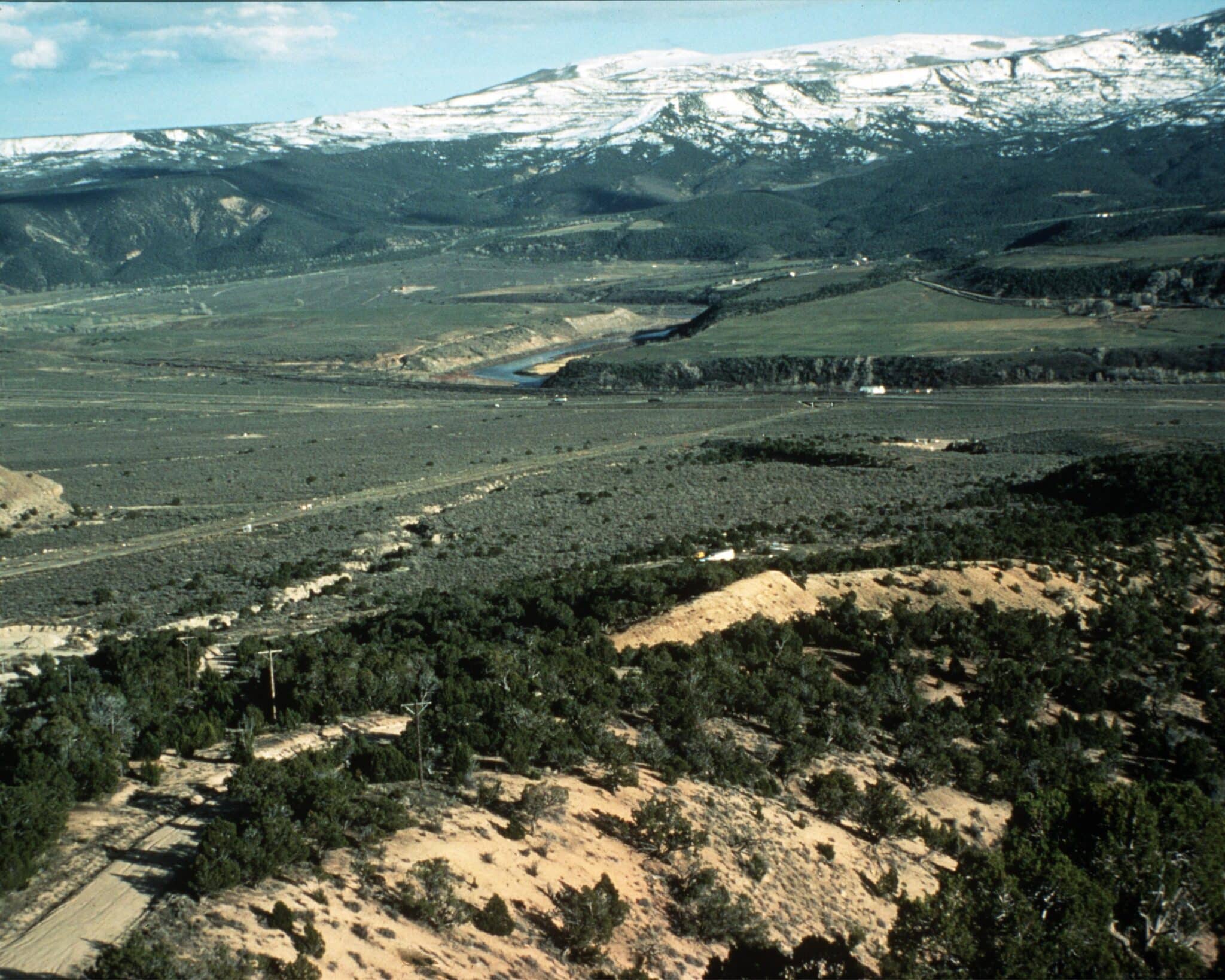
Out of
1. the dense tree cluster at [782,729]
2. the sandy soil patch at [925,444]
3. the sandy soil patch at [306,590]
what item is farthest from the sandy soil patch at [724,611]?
the sandy soil patch at [925,444]

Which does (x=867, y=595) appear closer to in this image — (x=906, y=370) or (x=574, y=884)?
(x=574, y=884)

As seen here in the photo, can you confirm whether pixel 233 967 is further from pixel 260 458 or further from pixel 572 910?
pixel 260 458

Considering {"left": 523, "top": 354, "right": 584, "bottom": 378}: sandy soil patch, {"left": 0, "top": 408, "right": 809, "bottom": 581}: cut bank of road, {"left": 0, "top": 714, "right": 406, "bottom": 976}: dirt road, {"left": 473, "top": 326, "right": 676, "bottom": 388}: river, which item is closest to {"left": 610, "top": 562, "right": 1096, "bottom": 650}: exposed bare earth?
{"left": 0, "top": 714, "right": 406, "bottom": 976}: dirt road

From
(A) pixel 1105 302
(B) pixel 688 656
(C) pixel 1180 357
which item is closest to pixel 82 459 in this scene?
(B) pixel 688 656

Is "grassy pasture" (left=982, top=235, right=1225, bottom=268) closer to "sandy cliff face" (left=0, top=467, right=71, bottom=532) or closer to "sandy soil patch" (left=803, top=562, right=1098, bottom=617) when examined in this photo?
"sandy soil patch" (left=803, top=562, right=1098, bottom=617)

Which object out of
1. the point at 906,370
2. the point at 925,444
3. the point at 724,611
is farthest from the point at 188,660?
the point at 906,370

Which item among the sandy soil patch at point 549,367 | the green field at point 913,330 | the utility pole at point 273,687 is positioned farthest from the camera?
the sandy soil patch at point 549,367

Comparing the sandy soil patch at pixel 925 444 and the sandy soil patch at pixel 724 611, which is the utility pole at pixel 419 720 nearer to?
the sandy soil patch at pixel 724 611
